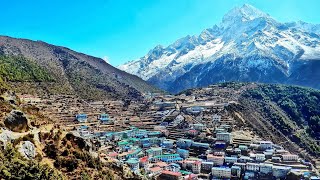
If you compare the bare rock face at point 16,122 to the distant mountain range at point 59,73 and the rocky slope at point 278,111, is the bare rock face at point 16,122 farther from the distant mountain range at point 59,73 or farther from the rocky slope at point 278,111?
the rocky slope at point 278,111

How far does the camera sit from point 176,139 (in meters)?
79.6

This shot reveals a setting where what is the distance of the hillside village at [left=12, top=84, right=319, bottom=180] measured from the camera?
2413 inches

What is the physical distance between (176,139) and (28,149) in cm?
5036

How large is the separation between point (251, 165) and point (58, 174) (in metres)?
41.4

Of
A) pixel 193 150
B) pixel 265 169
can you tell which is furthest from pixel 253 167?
pixel 193 150

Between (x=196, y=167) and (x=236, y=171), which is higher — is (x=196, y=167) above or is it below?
above

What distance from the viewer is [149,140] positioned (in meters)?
76.1

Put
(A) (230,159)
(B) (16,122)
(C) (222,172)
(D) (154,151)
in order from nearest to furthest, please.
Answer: (B) (16,122)
(C) (222,172)
(A) (230,159)
(D) (154,151)

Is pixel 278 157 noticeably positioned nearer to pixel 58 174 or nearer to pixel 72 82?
pixel 58 174

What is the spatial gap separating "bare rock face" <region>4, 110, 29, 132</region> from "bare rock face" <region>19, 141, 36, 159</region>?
10.5ft

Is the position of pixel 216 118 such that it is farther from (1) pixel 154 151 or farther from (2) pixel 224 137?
(1) pixel 154 151

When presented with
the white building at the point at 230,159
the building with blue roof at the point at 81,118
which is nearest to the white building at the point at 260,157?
the white building at the point at 230,159

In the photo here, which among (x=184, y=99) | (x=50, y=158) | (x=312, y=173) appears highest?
(x=184, y=99)

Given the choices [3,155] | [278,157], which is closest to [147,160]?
[278,157]
